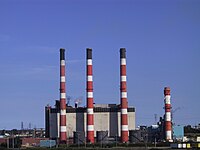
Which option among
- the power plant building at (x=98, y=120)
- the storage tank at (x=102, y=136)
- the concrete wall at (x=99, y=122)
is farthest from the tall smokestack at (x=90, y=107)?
the power plant building at (x=98, y=120)

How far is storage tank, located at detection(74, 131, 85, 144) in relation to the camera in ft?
260

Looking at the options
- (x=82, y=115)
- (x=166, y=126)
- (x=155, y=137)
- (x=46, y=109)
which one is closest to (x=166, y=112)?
(x=166, y=126)

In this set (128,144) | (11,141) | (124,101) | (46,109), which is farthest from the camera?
(46,109)

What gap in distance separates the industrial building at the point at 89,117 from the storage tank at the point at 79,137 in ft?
0.56

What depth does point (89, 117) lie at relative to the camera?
7819 centimetres

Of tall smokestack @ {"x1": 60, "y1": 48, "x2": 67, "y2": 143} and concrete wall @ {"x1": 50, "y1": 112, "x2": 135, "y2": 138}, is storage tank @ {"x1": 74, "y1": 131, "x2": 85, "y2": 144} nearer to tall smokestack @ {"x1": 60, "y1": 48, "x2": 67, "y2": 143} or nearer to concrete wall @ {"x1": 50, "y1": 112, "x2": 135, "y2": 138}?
tall smokestack @ {"x1": 60, "y1": 48, "x2": 67, "y2": 143}

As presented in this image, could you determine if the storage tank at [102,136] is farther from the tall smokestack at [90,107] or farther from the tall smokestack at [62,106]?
the tall smokestack at [62,106]

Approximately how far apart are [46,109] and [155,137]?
2016cm

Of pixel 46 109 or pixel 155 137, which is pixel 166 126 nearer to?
pixel 155 137

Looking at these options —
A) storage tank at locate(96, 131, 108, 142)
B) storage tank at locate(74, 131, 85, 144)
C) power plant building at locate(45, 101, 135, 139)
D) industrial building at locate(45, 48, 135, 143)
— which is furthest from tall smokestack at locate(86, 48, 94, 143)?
power plant building at locate(45, 101, 135, 139)

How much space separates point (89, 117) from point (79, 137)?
4.07 m

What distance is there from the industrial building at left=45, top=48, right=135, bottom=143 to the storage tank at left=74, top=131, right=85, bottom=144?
172 mm

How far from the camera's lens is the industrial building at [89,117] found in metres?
77.8

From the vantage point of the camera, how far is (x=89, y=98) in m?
78.0
